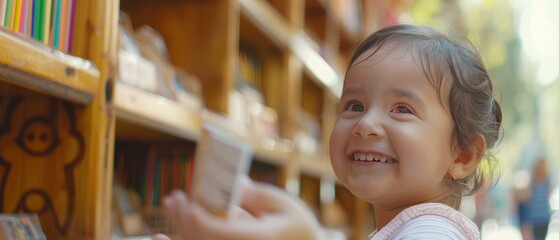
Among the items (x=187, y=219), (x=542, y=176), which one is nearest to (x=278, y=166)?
(x=187, y=219)

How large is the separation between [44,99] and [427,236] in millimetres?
823

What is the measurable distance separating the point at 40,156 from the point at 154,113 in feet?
1.15

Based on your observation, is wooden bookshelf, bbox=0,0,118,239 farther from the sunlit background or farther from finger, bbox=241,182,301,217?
the sunlit background

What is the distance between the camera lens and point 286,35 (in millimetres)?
2996

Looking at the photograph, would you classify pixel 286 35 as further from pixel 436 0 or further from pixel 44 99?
pixel 436 0

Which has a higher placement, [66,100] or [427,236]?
[66,100]

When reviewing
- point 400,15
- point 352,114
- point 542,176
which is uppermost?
point 400,15

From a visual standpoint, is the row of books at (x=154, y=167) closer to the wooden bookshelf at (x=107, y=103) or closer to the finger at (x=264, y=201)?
the wooden bookshelf at (x=107, y=103)

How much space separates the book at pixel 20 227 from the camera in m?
1.20

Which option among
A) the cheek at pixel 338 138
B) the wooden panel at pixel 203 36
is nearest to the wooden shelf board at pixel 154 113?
the wooden panel at pixel 203 36

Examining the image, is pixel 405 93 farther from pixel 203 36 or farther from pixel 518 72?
pixel 518 72

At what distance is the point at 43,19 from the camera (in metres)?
1.30

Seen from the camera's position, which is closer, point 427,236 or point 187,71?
point 427,236

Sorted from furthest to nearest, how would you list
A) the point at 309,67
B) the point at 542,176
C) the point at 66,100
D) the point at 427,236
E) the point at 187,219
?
the point at 542,176, the point at 309,67, the point at 66,100, the point at 427,236, the point at 187,219
